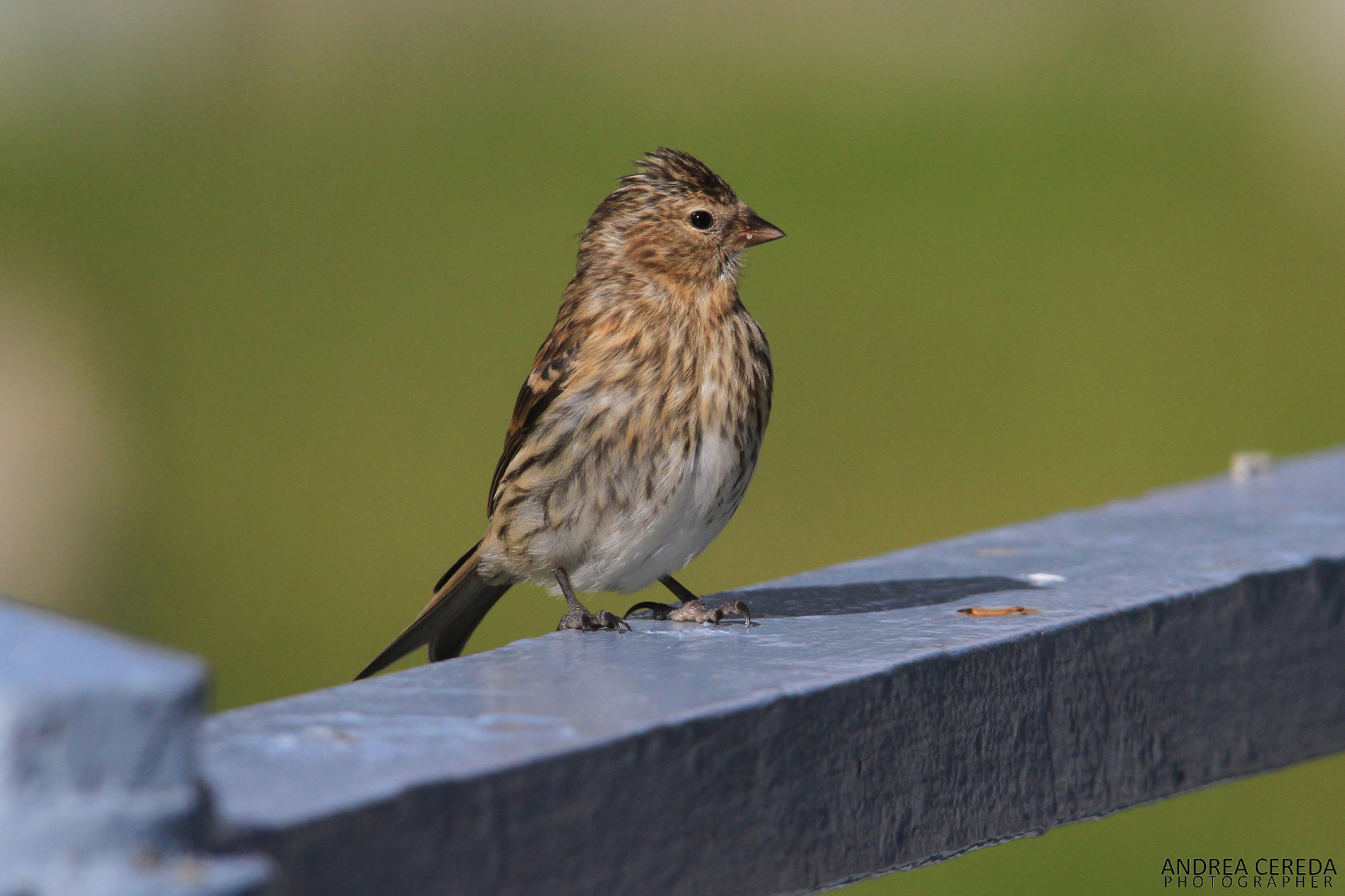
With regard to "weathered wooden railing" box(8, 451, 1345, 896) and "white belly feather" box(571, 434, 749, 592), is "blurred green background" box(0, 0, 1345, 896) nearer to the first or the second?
"white belly feather" box(571, 434, 749, 592)

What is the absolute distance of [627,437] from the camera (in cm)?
344

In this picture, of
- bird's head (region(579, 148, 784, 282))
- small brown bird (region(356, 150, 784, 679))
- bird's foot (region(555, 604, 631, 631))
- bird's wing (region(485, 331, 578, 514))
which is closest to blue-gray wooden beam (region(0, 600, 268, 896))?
bird's foot (region(555, 604, 631, 631))

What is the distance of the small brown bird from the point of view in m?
3.43

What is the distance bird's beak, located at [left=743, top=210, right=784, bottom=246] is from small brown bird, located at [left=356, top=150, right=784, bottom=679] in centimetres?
6

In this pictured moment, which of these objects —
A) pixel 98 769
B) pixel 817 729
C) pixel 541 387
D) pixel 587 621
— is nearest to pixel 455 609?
pixel 541 387

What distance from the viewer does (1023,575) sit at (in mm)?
2930

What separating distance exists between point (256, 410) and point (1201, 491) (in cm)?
1231

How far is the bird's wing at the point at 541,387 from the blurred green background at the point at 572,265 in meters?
2.52

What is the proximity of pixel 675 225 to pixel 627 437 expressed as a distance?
618 mm

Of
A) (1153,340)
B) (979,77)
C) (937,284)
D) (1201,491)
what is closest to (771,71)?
(979,77)

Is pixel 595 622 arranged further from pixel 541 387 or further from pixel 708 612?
pixel 541 387

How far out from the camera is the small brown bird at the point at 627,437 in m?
3.43

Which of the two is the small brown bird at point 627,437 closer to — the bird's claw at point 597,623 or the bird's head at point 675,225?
the bird's head at point 675,225

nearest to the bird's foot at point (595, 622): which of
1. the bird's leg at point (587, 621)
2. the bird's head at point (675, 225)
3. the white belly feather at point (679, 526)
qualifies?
the bird's leg at point (587, 621)
